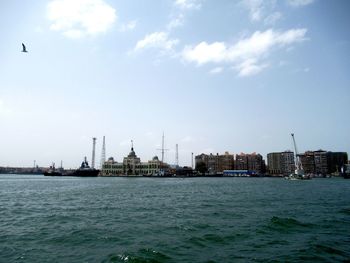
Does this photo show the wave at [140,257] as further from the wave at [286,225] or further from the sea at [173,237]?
the wave at [286,225]

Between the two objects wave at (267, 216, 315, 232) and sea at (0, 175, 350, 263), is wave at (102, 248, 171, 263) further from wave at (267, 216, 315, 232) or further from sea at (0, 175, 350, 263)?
wave at (267, 216, 315, 232)

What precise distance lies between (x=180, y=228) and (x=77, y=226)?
8251 mm

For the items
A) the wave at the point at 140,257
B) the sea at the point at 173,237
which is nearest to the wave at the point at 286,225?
the sea at the point at 173,237

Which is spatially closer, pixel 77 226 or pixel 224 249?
pixel 224 249

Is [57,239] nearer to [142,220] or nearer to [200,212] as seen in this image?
[142,220]

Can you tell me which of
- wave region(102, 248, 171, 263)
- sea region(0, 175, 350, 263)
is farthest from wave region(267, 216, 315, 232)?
wave region(102, 248, 171, 263)

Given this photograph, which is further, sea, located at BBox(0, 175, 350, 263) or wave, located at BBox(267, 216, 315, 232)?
wave, located at BBox(267, 216, 315, 232)

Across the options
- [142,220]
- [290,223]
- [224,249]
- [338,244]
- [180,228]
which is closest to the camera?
[224,249]

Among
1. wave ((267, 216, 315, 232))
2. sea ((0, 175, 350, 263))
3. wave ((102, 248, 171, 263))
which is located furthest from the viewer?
wave ((267, 216, 315, 232))

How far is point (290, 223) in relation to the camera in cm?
2470

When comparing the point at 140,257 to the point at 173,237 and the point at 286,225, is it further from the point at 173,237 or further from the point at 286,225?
the point at 286,225

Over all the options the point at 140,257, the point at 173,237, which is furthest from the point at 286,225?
the point at 140,257

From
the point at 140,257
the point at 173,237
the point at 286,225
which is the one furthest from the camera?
the point at 286,225

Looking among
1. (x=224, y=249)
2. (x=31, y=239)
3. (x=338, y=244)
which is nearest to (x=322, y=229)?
(x=338, y=244)
